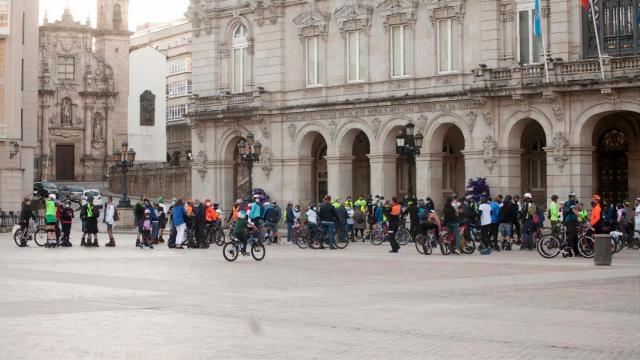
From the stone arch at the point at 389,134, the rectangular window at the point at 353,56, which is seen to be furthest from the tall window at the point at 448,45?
the rectangular window at the point at 353,56

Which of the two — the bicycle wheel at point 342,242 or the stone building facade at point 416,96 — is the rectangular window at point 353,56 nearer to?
the stone building facade at point 416,96

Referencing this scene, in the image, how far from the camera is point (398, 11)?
2152 inches

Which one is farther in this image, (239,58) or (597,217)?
(239,58)

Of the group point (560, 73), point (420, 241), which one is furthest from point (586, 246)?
point (560, 73)

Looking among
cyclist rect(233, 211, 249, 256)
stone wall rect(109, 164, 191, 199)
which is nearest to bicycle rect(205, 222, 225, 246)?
cyclist rect(233, 211, 249, 256)

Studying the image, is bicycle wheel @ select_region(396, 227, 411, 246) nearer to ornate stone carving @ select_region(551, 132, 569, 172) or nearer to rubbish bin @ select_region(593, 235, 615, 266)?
ornate stone carving @ select_region(551, 132, 569, 172)

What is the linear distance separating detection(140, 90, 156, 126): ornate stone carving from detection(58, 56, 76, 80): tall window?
19.8 metres

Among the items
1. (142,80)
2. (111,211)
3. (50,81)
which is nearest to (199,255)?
(111,211)

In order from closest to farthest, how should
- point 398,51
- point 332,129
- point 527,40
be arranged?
1. point 527,40
2. point 398,51
3. point 332,129

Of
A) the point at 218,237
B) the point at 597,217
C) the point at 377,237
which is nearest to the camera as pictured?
the point at 597,217

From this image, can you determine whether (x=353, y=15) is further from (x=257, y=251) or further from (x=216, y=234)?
(x=257, y=251)

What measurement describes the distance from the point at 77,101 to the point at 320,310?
303 feet

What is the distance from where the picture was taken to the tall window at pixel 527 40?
49.6 metres

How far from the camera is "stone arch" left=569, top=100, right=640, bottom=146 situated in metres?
46.3
